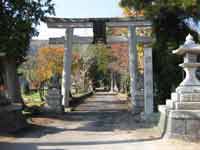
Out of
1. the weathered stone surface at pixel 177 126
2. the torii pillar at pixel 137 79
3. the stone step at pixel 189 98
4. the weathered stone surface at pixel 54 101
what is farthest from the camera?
the weathered stone surface at pixel 54 101

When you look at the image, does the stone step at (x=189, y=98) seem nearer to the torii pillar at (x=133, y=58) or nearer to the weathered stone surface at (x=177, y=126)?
the weathered stone surface at (x=177, y=126)

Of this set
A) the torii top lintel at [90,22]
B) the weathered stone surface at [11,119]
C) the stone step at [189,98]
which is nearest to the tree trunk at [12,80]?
the torii top lintel at [90,22]

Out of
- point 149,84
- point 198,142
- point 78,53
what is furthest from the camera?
point 78,53

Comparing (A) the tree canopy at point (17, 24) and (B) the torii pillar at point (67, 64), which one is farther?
(B) the torii pillar at point (67, 64)

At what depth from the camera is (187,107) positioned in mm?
13125

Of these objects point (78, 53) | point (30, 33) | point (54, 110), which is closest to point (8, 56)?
point (30, 33)

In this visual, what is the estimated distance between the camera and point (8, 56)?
2108 centimetres

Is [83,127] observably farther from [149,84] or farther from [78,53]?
[78,53]

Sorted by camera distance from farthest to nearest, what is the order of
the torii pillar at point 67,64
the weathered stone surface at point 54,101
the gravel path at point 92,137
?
the torii pillar at point 67,64
the weathered stone surface at point 54,101
the gravel path at point 92,137

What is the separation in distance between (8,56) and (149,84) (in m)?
6.91

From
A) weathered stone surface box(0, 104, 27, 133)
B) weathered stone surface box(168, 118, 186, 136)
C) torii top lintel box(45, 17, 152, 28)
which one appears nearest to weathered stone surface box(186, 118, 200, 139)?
weathered stone surface box(168, 118, 186, 136)

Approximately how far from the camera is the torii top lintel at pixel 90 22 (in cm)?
2567

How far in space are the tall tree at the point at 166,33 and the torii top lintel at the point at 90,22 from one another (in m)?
0.60

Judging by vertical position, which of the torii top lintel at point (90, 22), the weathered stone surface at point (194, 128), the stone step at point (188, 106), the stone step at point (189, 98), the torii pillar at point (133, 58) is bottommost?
the weathered stone surface at point (194, 128)
